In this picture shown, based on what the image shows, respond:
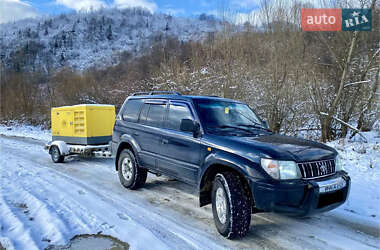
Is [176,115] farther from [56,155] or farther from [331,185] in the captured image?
[56,155]

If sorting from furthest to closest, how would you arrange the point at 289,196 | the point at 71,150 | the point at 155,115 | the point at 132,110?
1. the point at 71,150
2. the point at 132,110
3. the point at 155,115
4. the point at 289,196

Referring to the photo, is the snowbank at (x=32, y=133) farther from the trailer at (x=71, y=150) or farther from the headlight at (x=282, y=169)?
the headlight at (x=282, y=169)

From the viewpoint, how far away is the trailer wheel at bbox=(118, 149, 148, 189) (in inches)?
219

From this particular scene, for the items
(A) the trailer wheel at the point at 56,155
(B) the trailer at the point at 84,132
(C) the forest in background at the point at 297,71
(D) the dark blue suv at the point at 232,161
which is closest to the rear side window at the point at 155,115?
(D) the dark blue suv at the point at 232,161

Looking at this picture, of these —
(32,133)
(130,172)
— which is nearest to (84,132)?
(130,172)

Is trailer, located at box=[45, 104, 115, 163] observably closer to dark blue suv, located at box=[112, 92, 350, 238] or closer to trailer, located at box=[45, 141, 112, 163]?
trailer, located at box=[45, 141, 112, 163]

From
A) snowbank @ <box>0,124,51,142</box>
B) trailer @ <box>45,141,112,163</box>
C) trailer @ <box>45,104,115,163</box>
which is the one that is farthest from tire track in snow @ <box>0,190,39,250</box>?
snowbank @ <box>0,124,51,142</box>

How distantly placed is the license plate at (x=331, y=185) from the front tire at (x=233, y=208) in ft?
2.99

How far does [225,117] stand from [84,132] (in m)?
5.65

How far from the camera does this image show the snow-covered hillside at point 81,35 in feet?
295

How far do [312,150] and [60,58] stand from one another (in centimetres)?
10249

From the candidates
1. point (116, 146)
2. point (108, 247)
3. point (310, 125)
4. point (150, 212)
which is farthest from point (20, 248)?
point (310, 125)

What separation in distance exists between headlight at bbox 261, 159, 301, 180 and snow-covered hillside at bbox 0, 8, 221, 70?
81.8 metres

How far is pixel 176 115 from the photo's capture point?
4742 millimetres
